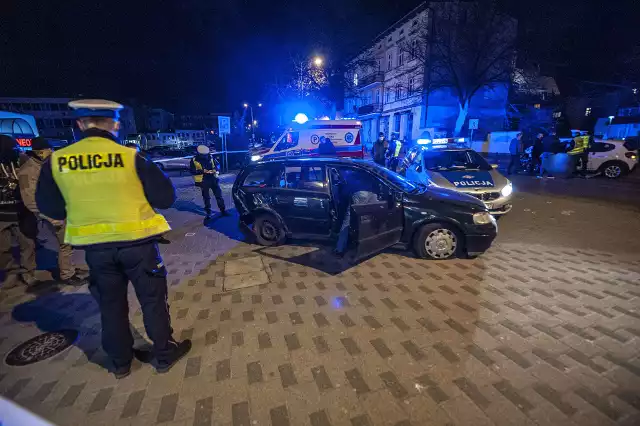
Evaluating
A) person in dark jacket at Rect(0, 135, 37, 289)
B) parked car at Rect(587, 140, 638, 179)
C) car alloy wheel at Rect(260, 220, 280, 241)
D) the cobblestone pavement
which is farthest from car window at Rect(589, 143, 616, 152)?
person in dark jacket at Rect(0, 135, 37, 289)

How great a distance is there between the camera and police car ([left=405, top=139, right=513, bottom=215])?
6484 millimetres

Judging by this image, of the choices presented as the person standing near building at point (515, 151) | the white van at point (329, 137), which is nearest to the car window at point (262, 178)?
the white van at point (329, 137)

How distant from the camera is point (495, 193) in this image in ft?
21.2

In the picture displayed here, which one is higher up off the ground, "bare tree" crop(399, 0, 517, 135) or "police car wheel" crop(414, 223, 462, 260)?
"bare tree" crop(399, 0, 517, 135)

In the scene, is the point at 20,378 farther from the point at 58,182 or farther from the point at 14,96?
the point at 14,96

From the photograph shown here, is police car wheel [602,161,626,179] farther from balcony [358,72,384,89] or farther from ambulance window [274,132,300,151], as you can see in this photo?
balcony [358,72,384,89]

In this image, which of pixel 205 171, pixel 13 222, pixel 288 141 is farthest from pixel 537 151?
pixel 13 222

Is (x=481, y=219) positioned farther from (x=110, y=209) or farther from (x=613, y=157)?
(x=613, y=157)

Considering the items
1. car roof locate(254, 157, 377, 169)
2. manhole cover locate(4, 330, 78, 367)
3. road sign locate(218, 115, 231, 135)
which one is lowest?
manhole cover locate(4, 330, 78, 367)

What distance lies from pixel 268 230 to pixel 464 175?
4.70m

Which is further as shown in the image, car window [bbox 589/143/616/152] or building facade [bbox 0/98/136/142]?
building facade [bbox 0/98/136/142]

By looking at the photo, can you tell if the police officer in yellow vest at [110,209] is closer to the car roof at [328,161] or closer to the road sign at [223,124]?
the car roof at [328,161]

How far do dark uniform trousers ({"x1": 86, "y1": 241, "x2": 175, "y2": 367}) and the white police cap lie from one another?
99cm

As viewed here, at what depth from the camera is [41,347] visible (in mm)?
2832
